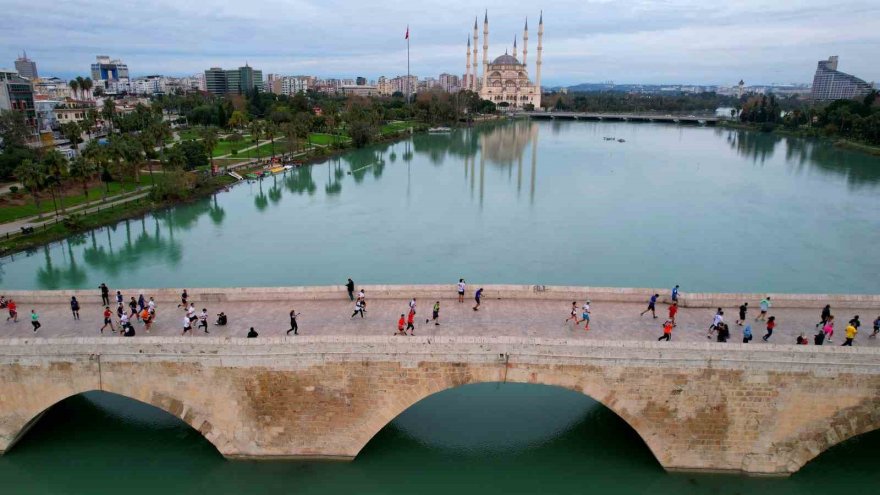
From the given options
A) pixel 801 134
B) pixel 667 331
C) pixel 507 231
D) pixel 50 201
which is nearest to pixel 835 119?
pixel 801 134

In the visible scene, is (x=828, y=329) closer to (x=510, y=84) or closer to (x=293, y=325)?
(x=293, y=325)

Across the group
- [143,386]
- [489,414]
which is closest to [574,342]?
[489,414]

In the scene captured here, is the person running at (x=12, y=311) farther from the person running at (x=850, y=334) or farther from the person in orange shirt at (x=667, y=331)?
the person running at (x=850, y=334)

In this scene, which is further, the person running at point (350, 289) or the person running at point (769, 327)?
the person running at point (350, 289)

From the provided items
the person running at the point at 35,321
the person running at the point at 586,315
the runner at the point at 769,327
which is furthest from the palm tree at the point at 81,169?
the runner at the point at 769,327

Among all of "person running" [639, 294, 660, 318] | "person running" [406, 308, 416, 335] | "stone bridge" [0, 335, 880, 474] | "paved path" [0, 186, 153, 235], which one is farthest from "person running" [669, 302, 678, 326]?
"paved path" [0, 186, 153, 235]

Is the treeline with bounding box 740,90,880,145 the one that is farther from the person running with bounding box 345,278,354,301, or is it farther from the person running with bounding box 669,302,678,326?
the person running with bounding box 345,278,354,301
